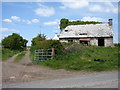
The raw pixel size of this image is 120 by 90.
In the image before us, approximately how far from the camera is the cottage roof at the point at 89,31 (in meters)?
36.4

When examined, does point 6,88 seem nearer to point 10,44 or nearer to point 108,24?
point 108,24


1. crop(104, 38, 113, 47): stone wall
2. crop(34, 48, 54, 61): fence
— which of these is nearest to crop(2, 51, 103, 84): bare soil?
crop(34, 48, 54, 61): fence

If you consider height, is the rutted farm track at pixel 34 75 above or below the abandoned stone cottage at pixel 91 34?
below

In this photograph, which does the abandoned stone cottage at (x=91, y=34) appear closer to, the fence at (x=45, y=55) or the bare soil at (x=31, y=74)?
the fence at (x=45, y=55)

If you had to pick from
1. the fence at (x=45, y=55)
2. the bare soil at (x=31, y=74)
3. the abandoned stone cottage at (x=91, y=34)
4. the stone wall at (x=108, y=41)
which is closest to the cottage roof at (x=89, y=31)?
the abandoned stone cottage at (x=91, y=34)

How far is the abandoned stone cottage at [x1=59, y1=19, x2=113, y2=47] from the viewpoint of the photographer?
3597cm

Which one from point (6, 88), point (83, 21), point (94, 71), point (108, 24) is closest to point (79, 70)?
point (94, 71)

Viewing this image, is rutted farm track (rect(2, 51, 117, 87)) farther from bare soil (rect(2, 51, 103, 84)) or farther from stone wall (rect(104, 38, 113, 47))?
stone wall (rect(104, 38, 113, 47))

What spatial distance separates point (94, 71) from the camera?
1156 centimetres

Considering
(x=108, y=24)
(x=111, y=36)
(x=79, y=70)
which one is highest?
(x=108, y=24)

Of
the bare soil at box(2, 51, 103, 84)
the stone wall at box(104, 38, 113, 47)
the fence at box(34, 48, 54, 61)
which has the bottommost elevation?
the bare soil at box(2, 51, 103, 84)

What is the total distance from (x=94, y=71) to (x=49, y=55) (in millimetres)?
7048

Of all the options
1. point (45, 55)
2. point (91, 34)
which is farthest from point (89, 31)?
point (45, 55)

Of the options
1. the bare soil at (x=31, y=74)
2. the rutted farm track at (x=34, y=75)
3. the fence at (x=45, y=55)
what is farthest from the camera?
the fence at (x=45, y=55)
